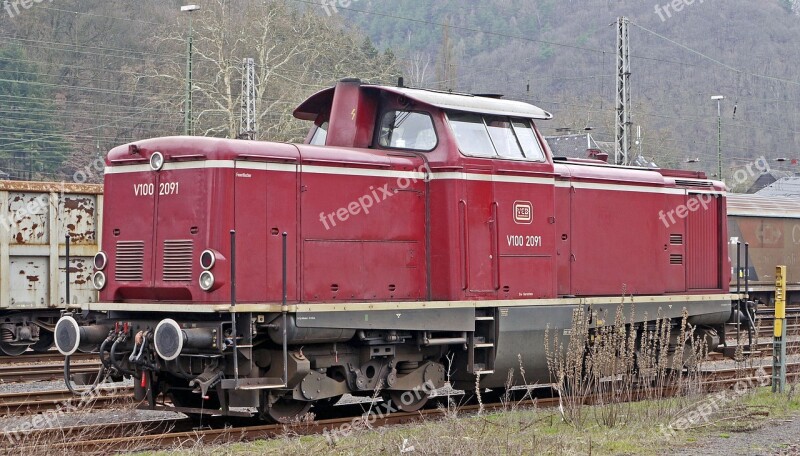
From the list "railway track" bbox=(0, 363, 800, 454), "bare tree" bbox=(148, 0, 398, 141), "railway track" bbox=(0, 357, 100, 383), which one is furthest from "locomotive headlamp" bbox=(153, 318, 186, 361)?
"bare tree" bbox=(148, 0, 398, 141)

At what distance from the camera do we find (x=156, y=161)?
10000 mm

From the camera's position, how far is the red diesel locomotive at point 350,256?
9.62m

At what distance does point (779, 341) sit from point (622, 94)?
52.5 ft

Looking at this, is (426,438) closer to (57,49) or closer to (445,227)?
(445,227)

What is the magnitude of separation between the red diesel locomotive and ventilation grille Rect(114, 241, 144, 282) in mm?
18

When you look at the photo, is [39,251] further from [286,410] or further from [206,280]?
[206,280]

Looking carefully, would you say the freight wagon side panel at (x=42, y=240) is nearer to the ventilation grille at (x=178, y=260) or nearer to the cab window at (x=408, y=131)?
the ventilation grille at (x=178, y=260)

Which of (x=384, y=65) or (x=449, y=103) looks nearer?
(x=449, y=103)

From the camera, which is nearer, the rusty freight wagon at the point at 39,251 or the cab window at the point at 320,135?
the cab window at the point at 320,135
